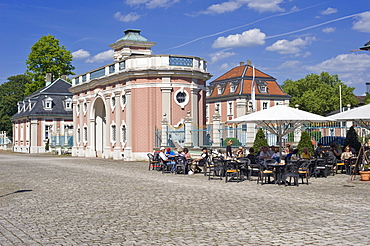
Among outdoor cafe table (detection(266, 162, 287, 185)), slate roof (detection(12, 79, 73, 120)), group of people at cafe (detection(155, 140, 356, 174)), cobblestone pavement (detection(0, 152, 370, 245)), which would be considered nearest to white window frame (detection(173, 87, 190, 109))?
group of people at cafe (detection(155, 140, 356, 174))

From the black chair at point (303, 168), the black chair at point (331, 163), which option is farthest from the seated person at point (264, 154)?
the black chair at point (331, 163)

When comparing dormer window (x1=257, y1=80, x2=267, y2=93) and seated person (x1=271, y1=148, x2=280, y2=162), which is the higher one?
dormer window (x1=257, y1=80, x2=267, y2=93)

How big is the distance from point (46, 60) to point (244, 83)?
2501 cm

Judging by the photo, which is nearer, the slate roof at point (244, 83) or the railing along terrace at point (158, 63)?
the railing along terrace at point (158, 63)

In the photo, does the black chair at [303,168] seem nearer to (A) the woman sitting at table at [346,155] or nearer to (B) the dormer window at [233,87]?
(A) the woman sitting at table at [346,155]

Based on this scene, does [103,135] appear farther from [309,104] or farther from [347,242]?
[309,104]

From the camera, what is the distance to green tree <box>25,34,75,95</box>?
55.2 m

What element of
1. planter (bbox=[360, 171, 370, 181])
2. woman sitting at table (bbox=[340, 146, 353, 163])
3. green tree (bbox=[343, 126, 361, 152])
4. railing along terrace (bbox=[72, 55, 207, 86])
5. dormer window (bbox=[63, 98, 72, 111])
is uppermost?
railing along terrace (bbox=[72, 55, 207, 86])

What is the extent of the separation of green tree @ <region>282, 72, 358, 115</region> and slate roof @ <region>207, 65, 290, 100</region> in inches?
160

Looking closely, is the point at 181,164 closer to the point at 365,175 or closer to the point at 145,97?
the point at 365,175

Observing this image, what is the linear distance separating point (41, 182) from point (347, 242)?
12149mm

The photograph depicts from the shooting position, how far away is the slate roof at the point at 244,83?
63.4 metres

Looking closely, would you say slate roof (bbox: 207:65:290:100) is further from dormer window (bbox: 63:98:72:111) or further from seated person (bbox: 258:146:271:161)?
seated person (bbox: 258:146:271:161)

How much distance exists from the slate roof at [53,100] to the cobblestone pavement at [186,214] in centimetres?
3969
